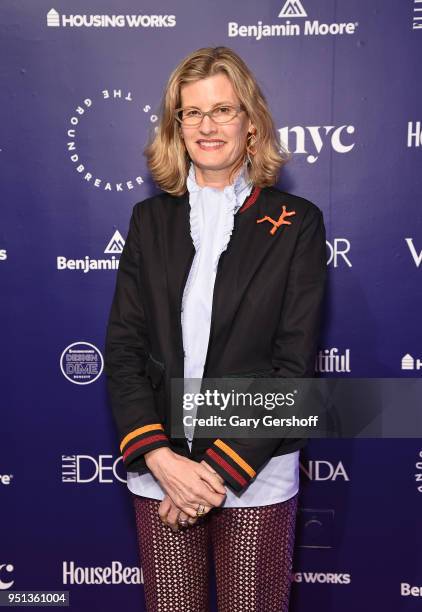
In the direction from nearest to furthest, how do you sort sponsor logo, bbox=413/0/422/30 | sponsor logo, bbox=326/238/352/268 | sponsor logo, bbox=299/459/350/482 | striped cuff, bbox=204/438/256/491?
striped cuff, bbox=204/438/256/491 → sponsor logo, bbox=413/0/422/30 → sponsor logo, bbox=326/238/352/268 → sponsor logo, bbox=299/459/350/482

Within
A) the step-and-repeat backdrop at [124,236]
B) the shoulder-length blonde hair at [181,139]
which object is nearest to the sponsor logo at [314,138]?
the step-and-repeat backdrop at [124,236]

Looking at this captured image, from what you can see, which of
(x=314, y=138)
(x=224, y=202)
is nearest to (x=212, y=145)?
(x=224, y=202)

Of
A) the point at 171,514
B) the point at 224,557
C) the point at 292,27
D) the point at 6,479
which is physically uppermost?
the point at 292,27

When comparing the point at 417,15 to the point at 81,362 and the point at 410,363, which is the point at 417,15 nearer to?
the point at 410,363

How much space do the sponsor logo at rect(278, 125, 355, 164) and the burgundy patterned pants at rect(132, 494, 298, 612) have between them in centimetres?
114

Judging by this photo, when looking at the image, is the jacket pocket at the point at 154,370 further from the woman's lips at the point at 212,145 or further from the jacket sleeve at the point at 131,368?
the woman's lips at the point at 212,145

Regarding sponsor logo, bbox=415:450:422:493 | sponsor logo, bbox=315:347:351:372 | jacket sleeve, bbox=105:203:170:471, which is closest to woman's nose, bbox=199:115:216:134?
jacket sleeve, bbox=105:203:170:471

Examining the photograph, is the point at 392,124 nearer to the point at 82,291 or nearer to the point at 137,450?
the point at 82,291

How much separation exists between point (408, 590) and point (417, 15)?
1949mm

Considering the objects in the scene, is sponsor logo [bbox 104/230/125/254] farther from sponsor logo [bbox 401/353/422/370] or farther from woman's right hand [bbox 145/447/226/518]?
sponsor logo [bbox 401/353/422/370]

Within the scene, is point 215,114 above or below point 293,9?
below

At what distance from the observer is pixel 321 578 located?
7.72 ft

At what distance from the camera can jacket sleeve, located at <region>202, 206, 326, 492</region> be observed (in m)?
1.47

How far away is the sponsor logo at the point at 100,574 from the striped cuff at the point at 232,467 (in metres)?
1.14
